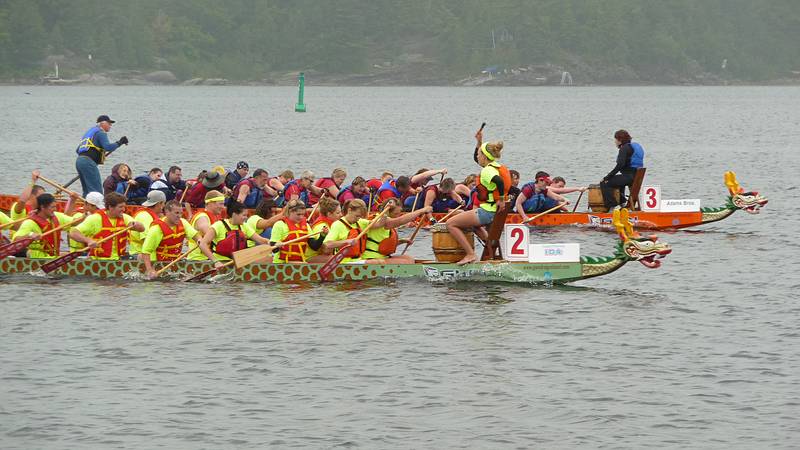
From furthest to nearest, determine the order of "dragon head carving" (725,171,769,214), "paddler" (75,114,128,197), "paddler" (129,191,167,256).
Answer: "dragon head carving" (725,171,769,214)
"paddler" (75,114,128,197)
"paddler" (129,191,167,256)

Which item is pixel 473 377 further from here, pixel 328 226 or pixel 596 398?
pixel 328 226

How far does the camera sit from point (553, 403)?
18.7m

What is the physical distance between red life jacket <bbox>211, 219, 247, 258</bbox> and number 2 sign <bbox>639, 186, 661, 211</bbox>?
41.8 ft

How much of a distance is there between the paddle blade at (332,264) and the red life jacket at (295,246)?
0.47 metres

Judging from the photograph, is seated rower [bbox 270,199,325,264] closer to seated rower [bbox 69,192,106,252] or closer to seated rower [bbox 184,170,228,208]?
seated rower [bbox 69,192,106,252]

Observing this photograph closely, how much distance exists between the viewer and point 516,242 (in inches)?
979

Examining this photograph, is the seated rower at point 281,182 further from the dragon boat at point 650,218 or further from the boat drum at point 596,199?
the boat drum at point 596,199

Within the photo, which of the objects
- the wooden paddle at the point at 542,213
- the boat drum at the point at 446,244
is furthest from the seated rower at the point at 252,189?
the boat drum at the point at 446,244

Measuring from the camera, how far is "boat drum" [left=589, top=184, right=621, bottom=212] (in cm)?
3499

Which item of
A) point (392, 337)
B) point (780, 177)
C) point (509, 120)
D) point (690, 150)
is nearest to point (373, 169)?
point (780, 177)

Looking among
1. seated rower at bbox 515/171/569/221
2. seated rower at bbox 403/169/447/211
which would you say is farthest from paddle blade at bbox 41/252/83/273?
seated rower at bbox 515/171/569/221

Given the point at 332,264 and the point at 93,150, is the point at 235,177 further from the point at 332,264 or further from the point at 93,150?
the point at 332,264

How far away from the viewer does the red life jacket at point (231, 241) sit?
993 inches

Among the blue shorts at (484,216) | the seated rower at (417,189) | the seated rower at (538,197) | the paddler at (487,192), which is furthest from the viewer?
the seated rower at (538,197)
